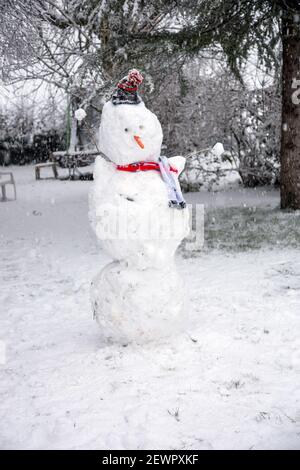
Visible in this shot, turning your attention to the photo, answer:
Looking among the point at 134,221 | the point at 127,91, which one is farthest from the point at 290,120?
the point at 134,221

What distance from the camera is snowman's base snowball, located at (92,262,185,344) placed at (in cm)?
402

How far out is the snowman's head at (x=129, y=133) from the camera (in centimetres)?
387

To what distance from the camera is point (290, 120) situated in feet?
29.9

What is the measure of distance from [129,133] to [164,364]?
6.12ft

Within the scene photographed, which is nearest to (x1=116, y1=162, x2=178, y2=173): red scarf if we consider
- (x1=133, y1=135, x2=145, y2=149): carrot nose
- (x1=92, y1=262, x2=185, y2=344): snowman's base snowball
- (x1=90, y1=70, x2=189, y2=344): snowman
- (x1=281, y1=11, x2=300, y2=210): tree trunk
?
(x1=90, y1=70, x2=189, y2=344): snowman

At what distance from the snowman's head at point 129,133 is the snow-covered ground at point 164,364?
64.4 inches

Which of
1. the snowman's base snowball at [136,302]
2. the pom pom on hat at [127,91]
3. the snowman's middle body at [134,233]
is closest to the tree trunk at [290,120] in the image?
the pom pom on hat at [127,91]

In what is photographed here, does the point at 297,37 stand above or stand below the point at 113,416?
above

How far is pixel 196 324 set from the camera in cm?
471

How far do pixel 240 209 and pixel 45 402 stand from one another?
25.7 ft

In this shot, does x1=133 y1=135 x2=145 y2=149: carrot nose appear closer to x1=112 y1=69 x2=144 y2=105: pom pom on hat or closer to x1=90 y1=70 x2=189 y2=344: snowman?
x1=90 y1=70 x2=189 y2=344: snowman

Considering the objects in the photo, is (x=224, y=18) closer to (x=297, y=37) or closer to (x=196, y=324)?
(x=297, y=37)

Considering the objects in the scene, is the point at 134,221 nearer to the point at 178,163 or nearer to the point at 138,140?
the point at 138,140

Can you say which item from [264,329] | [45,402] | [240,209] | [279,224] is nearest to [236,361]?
[264,329]
